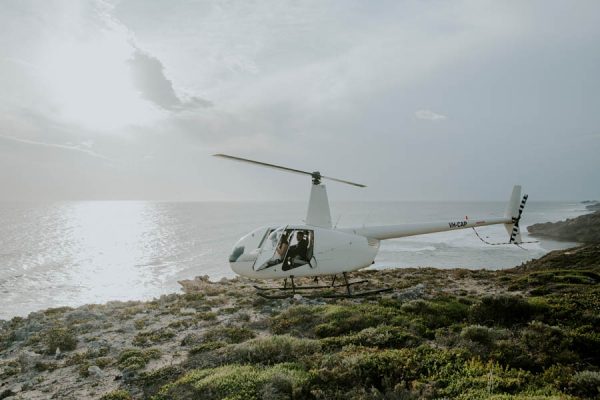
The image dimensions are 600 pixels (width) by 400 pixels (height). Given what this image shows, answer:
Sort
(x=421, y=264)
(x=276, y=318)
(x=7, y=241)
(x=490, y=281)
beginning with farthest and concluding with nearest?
(x=7, y=241) < (x=421, y=264) < (x=490, y=281) < (x=276, y=318)

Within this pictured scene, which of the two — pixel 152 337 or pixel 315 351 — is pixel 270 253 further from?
pixel 315 351

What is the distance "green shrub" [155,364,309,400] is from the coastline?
25 millimetres

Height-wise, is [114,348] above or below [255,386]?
below

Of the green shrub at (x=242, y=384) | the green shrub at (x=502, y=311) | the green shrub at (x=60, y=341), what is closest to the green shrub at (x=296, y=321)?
the green shrub at (x=242, y=384)

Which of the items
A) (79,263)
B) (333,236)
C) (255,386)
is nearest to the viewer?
(255,386)

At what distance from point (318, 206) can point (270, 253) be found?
2885mm

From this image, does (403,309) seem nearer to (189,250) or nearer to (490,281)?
(490,281)

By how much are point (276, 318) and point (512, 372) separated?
7375 mm

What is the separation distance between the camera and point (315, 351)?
8.39 meters

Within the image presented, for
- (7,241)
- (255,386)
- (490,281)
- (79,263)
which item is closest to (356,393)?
(255,386)

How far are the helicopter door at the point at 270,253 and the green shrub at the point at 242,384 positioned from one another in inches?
254

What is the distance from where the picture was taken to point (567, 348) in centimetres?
778

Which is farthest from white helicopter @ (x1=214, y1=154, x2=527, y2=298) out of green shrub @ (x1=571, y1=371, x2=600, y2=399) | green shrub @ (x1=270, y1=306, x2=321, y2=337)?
green shrub @ (x1=571, y1=371, x2=600, y2=399)

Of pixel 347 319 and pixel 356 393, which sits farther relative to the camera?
pixel 347 319
